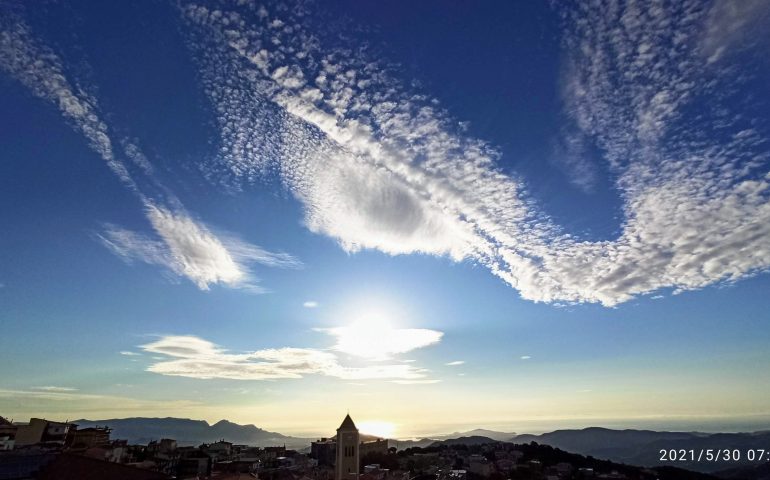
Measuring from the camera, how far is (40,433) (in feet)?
213

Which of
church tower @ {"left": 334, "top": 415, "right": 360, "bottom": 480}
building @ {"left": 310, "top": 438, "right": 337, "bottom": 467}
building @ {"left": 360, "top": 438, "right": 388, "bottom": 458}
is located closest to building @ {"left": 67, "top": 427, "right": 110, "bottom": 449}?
church tower @ {"left": 334, "top": 415, "right": 360, "bottom": 480}

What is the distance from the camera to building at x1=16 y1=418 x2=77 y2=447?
64062 millimetres

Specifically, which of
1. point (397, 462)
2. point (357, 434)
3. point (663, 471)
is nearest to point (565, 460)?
point (663, 471)

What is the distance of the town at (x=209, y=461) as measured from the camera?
4656 cm

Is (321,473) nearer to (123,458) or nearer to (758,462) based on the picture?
(123,458)

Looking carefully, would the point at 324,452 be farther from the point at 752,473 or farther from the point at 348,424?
the point at 752,473

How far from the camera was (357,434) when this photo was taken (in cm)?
6838

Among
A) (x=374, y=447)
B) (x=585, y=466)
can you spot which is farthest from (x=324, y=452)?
(x=585, y=466)

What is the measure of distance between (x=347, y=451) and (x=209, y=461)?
2577cm

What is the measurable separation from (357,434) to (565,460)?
101 meters

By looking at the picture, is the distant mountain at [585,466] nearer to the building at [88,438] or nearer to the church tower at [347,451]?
the church tower at [347,451]

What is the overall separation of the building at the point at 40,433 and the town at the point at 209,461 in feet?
0.38
